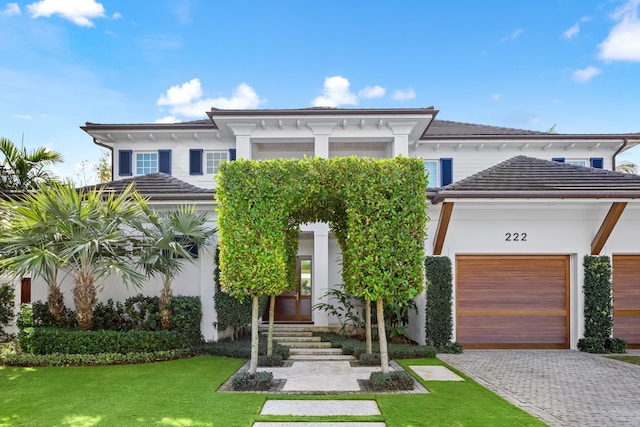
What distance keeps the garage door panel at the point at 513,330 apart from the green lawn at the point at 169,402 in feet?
14.3

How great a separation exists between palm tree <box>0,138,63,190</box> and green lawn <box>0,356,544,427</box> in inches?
275

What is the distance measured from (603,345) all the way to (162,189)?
13.5 meters

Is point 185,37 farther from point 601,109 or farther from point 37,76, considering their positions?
point 601,109

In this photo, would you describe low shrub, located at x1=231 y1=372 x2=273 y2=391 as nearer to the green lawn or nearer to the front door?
the green lawn

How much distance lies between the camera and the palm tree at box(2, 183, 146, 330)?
9758 millimetres

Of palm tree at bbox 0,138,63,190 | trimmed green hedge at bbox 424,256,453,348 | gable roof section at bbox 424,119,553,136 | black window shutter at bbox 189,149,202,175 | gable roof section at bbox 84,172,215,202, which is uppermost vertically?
gable roof section at bbox 424,119,553,136

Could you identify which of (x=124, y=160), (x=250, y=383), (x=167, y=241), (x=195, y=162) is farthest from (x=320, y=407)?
(x=124, y=160)

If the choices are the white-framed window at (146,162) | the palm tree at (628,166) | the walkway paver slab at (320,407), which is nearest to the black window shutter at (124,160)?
the white-framed window at (146,162)

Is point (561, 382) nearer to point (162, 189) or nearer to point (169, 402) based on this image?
point (169, 402)

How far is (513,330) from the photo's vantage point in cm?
1239

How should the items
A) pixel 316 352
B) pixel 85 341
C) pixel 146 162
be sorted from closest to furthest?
1. pixel 85 341
2. pixel 316 352
3. pixel 146 162

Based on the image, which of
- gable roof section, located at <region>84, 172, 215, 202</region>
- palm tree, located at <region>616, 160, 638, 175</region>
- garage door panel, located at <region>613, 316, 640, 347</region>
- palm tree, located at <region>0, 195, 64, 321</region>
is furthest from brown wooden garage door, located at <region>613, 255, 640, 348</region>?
palm tree, located at <region>616, 160, 638, 175</region>

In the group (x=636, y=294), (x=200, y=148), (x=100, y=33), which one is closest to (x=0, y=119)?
(x=100, y=33)

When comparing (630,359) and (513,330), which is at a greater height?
(513,330)
